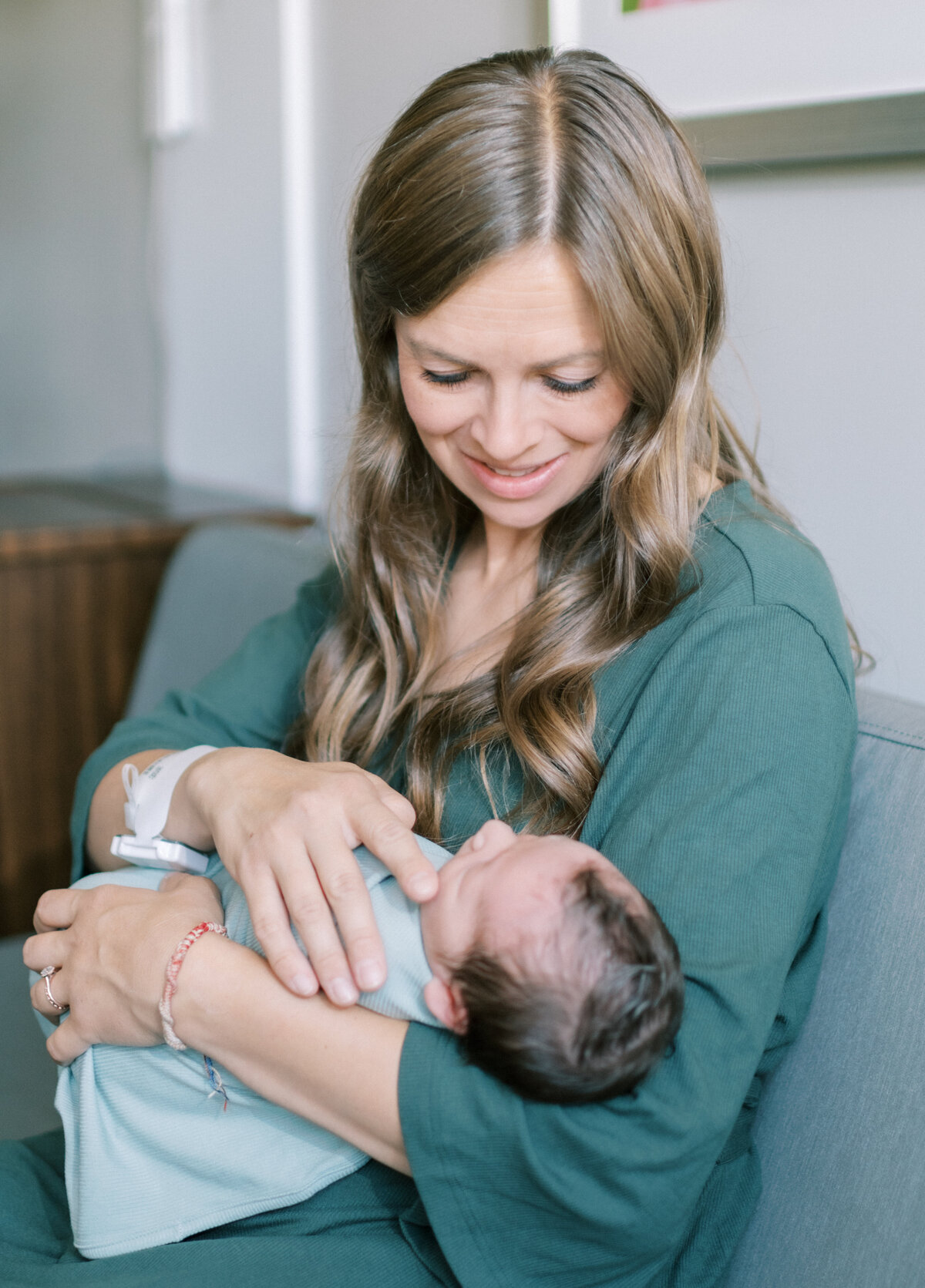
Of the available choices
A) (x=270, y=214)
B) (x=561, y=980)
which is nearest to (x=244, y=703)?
(x=561, y=980)

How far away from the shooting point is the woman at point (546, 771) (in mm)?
827

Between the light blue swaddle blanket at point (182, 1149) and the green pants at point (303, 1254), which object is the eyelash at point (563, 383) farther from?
the green pants at point (303, 1254)

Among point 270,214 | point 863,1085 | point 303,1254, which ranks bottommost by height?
point 303,1254

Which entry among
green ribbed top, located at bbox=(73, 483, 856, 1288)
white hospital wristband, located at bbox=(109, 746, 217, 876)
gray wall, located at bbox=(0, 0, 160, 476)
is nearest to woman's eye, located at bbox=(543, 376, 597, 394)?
green ribbed top, located at bbox=(73, 483, 856, 1288)

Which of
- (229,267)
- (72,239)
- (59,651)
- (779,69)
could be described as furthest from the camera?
(72,239)

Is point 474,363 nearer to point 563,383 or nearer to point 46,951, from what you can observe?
point 563,383

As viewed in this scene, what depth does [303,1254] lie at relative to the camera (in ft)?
3.05

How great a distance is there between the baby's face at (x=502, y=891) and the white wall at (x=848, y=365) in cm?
62

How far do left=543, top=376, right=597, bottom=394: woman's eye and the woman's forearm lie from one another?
0.55m

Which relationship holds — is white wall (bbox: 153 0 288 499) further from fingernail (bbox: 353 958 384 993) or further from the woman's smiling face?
fingernail (bbox: 353 958 384 993)

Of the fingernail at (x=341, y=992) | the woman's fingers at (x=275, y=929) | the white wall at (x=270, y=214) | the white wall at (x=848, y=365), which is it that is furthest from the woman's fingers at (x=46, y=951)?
the white wall at (x=270, y=214)

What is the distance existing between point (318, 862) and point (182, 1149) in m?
0.28

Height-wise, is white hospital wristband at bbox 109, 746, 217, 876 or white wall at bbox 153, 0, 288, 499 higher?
white wall at bbox 153, 0, 288, 499

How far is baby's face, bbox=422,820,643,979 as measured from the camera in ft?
2.78
